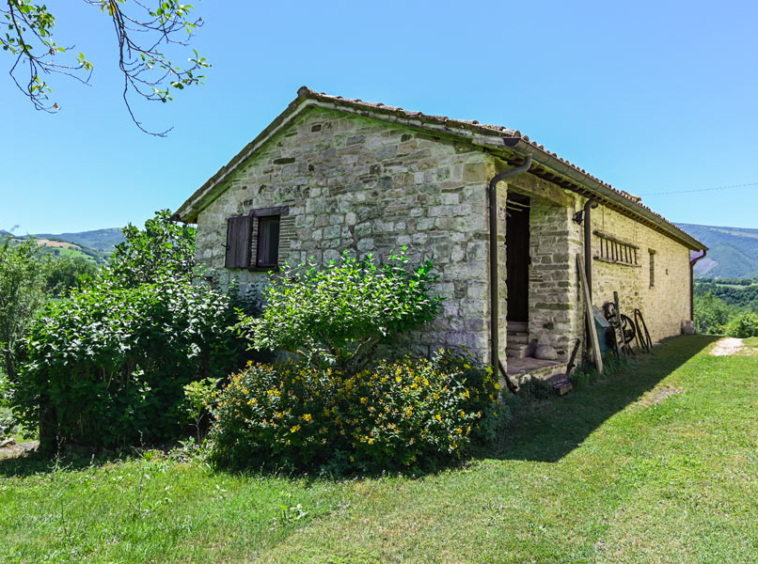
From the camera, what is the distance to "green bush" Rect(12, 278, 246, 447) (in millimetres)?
5723

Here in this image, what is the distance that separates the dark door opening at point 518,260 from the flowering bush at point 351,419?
13.4 ft

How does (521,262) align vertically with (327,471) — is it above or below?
above

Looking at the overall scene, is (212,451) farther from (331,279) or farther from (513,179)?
(513,179)

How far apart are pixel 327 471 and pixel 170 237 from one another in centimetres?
821

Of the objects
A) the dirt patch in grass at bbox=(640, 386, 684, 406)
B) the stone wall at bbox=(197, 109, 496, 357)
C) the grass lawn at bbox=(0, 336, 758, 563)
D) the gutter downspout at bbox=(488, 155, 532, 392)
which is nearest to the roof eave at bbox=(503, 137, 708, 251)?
the gutter downspout at bbox=(488, 155, 532, 392)

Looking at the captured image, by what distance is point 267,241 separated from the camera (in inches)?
343

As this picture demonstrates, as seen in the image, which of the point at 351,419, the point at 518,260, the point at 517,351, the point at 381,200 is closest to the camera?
the point at 351,419

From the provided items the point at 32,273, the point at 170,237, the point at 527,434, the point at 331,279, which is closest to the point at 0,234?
the point at 32,273

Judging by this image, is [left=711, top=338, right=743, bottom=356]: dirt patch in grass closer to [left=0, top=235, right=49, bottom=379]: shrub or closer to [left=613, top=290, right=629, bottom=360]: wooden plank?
[left=613, top=290, right=629, bottom=360]: wooden plank

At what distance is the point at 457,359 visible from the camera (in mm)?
5734

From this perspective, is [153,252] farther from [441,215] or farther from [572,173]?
[572,173]

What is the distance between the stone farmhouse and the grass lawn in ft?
6.56

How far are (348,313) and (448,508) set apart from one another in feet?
8.08

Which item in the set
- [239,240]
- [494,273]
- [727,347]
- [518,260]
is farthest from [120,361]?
[727,347]
